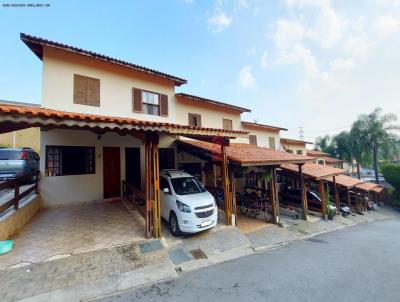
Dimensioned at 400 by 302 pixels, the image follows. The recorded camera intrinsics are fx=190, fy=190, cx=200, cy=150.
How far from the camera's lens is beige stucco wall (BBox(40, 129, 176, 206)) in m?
8.51

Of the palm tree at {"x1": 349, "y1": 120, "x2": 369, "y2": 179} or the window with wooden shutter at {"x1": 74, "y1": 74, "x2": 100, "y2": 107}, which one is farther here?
the palm tree at {"x1": 349, "y1": 120, "x2": 369, "y2": 179}

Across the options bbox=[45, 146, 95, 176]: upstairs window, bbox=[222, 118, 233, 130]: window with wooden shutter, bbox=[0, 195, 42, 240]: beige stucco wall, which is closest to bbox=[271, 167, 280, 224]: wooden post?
bbox=[222, 118, 233, 130]: window with wooden shutter

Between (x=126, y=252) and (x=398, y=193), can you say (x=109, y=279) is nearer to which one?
(x=126, y=252)

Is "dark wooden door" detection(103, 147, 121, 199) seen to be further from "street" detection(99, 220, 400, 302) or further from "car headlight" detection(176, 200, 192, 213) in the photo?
"street" detection(99, 220, 400, 302)

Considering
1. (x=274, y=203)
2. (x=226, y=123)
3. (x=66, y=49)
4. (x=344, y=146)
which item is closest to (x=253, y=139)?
(x=226, y=123)

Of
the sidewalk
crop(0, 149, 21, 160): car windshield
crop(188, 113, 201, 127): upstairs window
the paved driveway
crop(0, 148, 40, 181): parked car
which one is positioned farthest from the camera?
crop(188, 113, 201, 127): upstairs window

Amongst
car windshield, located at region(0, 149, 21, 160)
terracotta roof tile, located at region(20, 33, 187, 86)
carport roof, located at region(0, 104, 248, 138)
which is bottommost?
car windshield, located at region(0, 149, 21, 160)

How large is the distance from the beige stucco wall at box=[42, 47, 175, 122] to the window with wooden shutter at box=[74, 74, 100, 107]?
0.15 metres

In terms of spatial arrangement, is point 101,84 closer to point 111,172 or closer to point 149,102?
point 149,102

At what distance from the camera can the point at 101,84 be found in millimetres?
9406

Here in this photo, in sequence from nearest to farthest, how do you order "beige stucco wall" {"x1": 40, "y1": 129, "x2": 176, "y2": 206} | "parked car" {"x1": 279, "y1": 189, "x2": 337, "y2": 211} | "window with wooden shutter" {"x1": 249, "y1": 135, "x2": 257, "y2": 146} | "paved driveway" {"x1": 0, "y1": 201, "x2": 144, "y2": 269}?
"paved driveway" {"x1": 0, "y1": 201, "x2": 144, "y2": 269} → "beige stucco wall" {"x1": 40, "y1": 129, "x2": 176, "y2": 206} → "parked car" {"x1": 279, "y1": 189, "x2": 337, "y2": 211} → "window with wooden shutter" {"x1": 249, "y1": 135, "x2": 257, "y2": 146}

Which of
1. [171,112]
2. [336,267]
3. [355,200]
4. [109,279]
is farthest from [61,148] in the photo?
[355,200]

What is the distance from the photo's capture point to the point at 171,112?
11719 mm

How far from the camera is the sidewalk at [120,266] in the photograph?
3.99 metres
